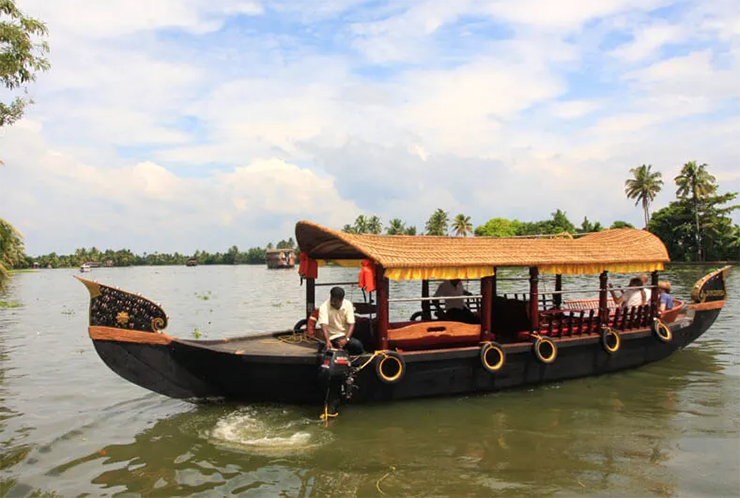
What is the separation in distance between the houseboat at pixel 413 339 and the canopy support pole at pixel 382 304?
0.02m

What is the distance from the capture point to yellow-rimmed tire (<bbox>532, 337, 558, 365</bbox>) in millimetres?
7312

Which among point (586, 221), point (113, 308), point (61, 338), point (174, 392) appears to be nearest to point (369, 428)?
point (174, 392)

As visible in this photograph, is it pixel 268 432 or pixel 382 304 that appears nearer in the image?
pixel 268 432

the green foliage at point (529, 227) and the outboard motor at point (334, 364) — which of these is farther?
the green foliage at point (529, 227)

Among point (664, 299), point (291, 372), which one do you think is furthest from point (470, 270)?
point (664, 299)

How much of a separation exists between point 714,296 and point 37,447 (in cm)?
1078

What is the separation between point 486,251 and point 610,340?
2433mm

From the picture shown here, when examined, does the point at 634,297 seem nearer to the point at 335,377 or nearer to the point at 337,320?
the point at 337,320

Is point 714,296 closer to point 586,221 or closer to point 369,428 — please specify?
point 369,428

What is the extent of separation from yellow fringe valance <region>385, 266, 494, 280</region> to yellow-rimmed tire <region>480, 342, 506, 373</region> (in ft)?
3.01

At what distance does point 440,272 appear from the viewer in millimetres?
6844

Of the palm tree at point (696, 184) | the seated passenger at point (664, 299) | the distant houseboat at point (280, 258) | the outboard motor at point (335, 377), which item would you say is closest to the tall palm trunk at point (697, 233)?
the palm tree at point (696, 184)

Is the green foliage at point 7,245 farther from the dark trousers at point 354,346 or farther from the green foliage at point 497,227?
the green foliage at point 497,227

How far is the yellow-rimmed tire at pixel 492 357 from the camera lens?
6957 mm
